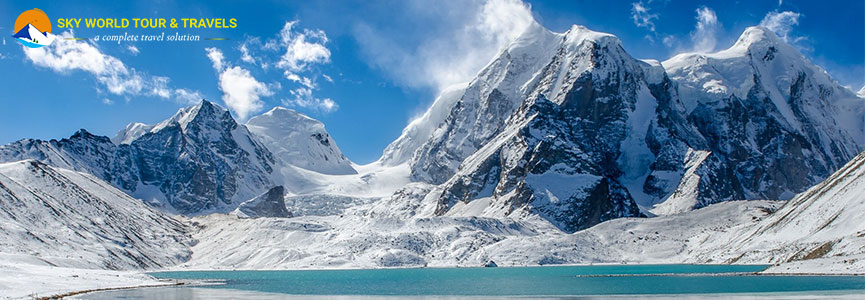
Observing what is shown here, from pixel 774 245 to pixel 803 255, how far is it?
90.7 feet

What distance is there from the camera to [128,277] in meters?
140

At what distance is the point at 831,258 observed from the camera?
140 m

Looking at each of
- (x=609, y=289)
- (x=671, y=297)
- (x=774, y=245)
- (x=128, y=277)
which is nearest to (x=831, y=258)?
(x=774, y=245)

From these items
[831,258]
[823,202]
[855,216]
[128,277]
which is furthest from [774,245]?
[128,277]

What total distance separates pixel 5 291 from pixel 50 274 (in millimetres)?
32189

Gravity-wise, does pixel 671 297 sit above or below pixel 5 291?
below

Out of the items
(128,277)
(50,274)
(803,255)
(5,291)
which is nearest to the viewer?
(5,291)

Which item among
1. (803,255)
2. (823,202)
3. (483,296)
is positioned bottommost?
(483,296)

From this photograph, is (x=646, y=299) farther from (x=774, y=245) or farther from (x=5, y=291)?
(x=774, y=245)

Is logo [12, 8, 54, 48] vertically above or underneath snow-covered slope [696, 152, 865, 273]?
above

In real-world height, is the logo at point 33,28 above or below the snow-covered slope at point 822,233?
above

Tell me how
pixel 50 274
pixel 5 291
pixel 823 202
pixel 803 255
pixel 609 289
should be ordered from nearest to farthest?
1. pixel 5 291
2. pixel 609 289
3. pixel 50 274
4. pixel 803 255
5. pixel 823 202

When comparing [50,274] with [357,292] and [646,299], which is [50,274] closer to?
[357,292]

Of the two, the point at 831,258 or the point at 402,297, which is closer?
the point at 402,297
